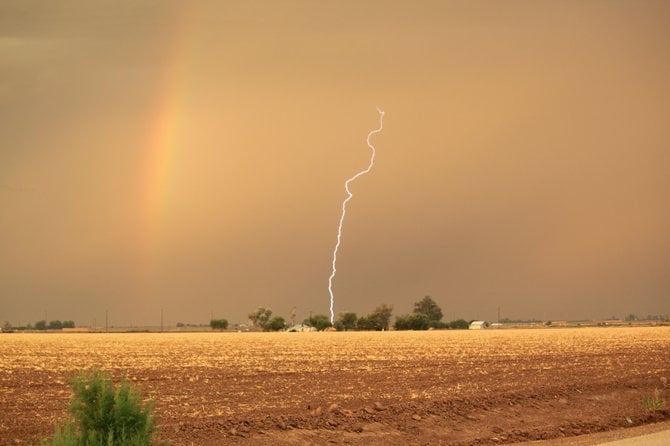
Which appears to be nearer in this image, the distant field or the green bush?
the green bush

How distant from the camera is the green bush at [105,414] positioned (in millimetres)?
14539

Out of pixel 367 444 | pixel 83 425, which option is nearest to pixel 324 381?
pixel 367 444

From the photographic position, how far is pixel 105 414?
48.4ft

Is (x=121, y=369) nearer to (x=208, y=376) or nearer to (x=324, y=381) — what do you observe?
(x=208, y=376)

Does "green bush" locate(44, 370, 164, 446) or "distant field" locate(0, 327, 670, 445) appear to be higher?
"green bush" locate(44, 370, 164, 446)

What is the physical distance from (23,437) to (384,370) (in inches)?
900

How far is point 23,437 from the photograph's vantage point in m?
20.3

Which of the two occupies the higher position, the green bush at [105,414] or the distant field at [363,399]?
the green bush at [105,414]

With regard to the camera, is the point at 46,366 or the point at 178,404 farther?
the point at 46,366

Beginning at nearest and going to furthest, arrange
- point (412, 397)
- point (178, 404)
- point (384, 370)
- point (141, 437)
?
point (141, 437) → point (178, 404) → point (412, 397) → point (384, 370)

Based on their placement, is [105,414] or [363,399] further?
[363,399]

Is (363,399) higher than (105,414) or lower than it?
lower

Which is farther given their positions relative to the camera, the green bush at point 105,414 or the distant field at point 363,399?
the distant field at point 363,399

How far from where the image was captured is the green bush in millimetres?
14539
